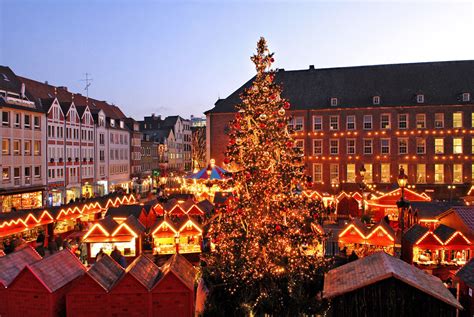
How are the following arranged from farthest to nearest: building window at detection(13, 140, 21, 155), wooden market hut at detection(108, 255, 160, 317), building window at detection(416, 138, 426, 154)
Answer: building window at detection(416, 138, 426, 154) < building window at detection(13, 140, 21, 155) < wooden market hut at detection(108, 255, 160, 317)

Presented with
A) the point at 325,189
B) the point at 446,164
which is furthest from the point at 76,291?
the point at 446,164

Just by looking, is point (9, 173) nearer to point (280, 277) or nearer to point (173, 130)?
point (280, 277)

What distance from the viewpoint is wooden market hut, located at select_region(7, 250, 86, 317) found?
11391 millimetres

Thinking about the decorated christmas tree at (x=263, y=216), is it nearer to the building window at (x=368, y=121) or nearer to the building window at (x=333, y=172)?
the building window at (x=333, y=172)

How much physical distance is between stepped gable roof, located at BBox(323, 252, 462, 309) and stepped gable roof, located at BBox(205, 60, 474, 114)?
36.9 metres

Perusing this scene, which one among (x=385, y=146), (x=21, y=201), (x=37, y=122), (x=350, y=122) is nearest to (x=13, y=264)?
(x=21, y=201)

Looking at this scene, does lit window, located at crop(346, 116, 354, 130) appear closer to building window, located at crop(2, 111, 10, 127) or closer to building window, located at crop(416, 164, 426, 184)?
building window, located at crop(416, 164, 426, 184)

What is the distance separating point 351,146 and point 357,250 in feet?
87.3

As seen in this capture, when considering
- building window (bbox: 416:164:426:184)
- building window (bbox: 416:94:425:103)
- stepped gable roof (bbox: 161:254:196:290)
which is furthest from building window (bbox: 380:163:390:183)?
stepped gable roof (bbox: 161:254:196:290)

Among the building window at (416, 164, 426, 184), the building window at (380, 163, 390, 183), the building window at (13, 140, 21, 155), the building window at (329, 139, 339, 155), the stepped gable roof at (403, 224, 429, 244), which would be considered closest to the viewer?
the stepped gable roof at (403, 224, 429, 244)

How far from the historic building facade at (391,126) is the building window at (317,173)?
10 centimetres

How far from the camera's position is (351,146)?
4678cm

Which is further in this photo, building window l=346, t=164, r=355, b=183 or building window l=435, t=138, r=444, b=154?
building window l=346, t=164, r=355, b=183

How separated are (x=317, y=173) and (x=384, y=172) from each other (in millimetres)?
6655
